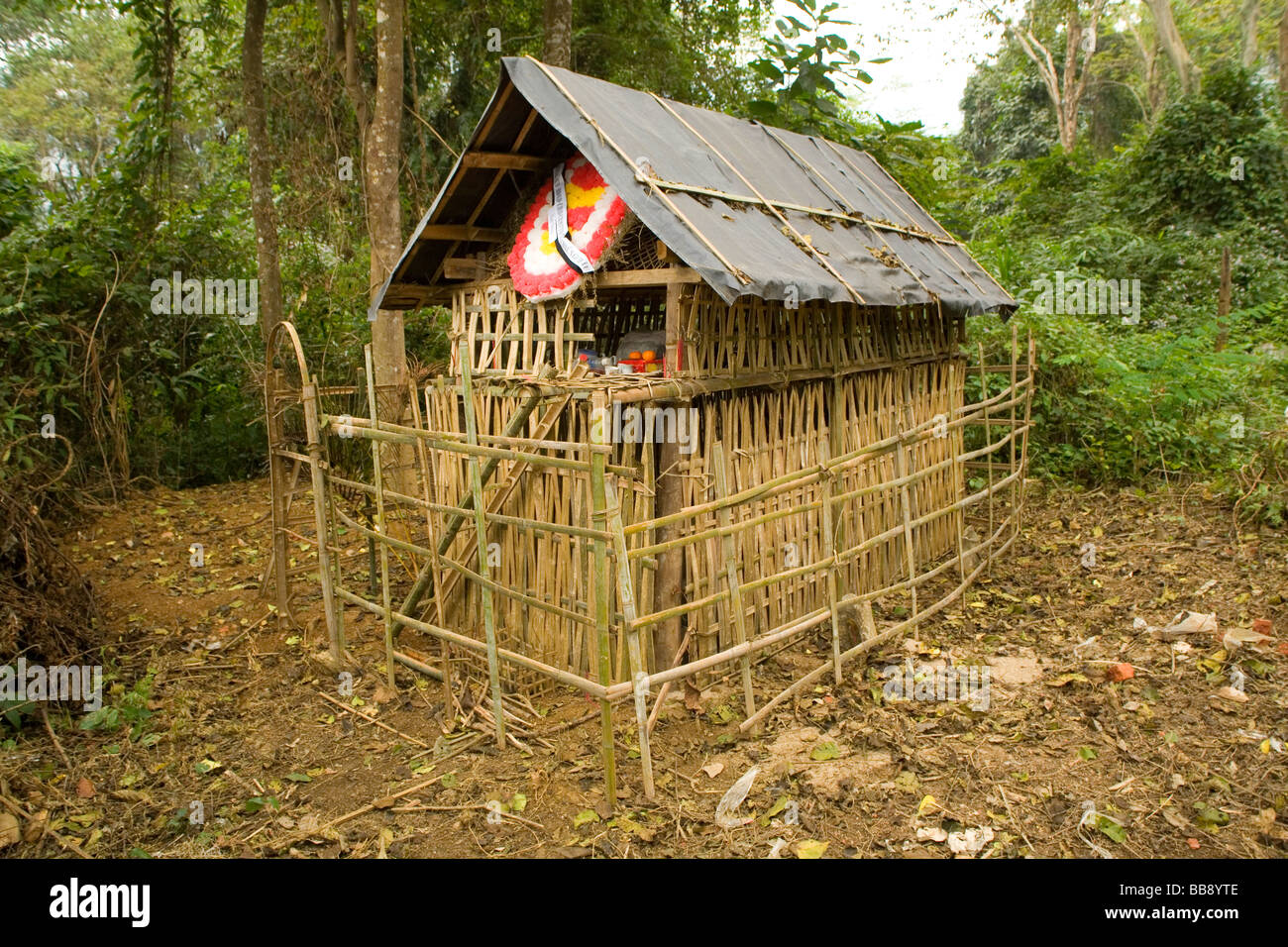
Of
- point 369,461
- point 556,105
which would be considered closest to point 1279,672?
point 556,105

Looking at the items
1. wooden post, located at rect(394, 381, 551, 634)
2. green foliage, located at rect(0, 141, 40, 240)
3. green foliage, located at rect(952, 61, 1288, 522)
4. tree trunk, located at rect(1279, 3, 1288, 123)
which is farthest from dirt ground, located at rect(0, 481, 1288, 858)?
tree trunk, located at rect(1279, 3, 1288, 123)

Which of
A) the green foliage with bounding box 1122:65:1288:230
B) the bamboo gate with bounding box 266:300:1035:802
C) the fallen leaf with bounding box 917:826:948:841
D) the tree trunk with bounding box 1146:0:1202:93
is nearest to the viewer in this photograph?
the fallen leaf with bounding box 917:826:948:841

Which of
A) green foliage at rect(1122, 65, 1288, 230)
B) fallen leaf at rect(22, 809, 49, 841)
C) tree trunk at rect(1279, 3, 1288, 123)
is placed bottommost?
fallen leaf at rect(22, 809, 49, 841)

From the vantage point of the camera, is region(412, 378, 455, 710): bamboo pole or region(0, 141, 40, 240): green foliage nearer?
region(412, 378, 455, 710): bamboo pole

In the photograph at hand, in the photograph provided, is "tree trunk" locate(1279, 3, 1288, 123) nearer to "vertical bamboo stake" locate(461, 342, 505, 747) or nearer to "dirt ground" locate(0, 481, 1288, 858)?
"dirt ground" locate(0, 481, 1288, 858)

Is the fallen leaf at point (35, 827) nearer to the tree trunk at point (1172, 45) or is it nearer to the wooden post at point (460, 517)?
the wooden post at point (460, 517)

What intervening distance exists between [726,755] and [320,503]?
122 inches

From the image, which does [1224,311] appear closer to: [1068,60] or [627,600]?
[627,600]

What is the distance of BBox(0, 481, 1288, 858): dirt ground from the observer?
4238 millimetres

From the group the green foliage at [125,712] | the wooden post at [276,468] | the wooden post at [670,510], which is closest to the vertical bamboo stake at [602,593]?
the wooden post at [670,510]

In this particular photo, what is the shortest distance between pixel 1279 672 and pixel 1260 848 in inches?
85.2

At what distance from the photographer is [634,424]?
17.3 ft

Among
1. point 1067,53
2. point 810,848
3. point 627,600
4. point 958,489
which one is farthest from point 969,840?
point 1067,53

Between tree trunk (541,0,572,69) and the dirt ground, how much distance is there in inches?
265
